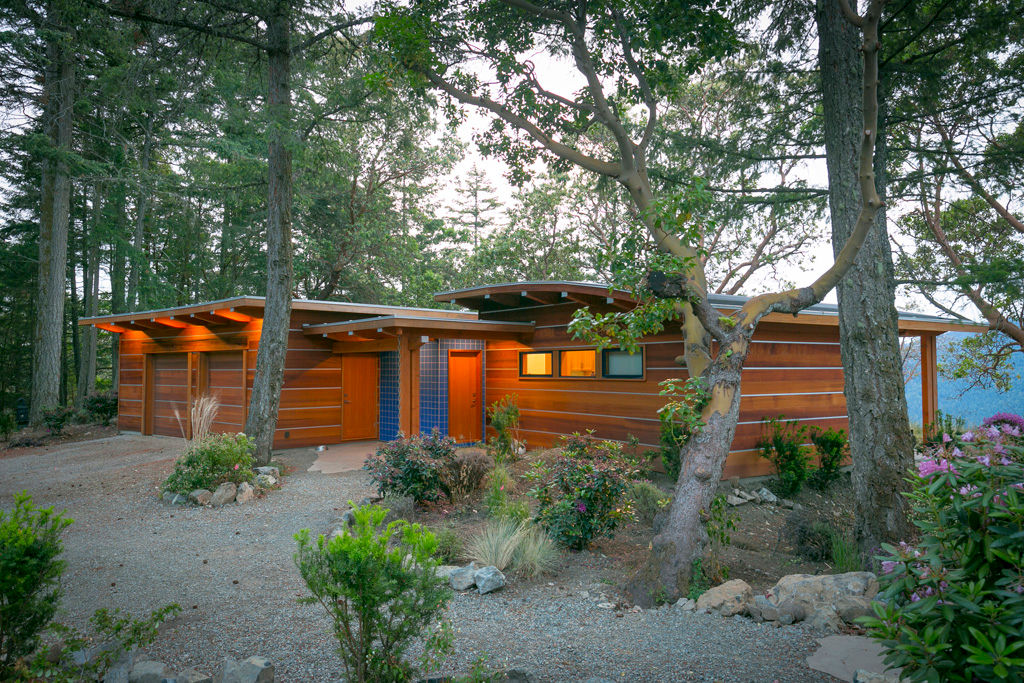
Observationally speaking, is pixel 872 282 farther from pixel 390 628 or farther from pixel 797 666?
pixel 390 628

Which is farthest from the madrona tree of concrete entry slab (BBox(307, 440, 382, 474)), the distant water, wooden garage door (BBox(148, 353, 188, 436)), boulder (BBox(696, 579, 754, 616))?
the distant water

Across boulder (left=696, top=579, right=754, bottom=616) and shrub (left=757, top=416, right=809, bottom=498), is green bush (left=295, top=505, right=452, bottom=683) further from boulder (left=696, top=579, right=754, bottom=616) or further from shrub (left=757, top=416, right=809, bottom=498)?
shrub (left=757, top=416, right=809, bottom=498)

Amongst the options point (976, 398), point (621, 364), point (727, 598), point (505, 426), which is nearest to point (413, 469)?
→ point (727, 598)

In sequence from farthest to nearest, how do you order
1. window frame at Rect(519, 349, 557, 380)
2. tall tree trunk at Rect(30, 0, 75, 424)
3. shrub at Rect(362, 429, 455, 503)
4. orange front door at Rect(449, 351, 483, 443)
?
tall tree trunk at Rect(30, 0, 75, 424) < orange front door at Rect(449, 351, 483, 443) < window frame at Rect(519, 349, 557, 380) < shrub at Rect(362, 429, 455, 503)

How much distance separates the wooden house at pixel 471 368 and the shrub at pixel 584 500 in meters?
3.50

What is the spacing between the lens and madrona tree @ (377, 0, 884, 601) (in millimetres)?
4594

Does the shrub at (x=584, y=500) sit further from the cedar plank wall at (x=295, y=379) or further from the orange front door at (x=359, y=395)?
the orange front door at (x=359, y=395)

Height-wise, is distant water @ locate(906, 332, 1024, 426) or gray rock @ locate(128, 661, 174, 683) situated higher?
distant water @ locate(906, 332, 1024, 426)

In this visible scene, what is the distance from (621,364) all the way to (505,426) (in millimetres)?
2578

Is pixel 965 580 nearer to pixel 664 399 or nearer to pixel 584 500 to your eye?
pixel 584 500

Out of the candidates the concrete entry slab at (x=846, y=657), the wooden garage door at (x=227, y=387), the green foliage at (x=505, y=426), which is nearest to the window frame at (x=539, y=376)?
the green foliage at (x=505, y=426)

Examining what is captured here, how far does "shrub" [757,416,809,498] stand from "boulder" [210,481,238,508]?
754 cm

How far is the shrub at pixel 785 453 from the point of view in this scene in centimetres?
855

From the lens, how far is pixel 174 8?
884 centimetres
